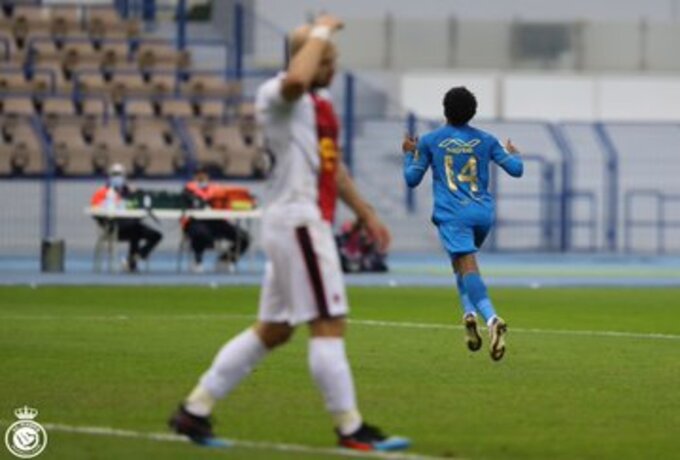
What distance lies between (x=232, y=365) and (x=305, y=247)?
734 millimetres

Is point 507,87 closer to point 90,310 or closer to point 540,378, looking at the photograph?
point 90,310

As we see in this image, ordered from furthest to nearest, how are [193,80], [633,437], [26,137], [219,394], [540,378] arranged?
1. [193,80]
2. [26,137]
3. [540,378]
4. [633,437]
5. [219,394]

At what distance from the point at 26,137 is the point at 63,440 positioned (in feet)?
107

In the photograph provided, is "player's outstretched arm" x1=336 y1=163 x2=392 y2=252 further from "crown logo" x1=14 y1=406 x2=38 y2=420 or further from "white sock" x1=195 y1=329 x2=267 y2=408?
"crown logo" x1=14 y1=406 x2=38 y2=420

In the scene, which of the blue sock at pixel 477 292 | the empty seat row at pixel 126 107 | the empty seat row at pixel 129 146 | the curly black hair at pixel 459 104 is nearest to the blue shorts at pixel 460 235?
the blue sock at pixel 477 292

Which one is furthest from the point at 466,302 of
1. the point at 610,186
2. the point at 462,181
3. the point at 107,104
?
the point at 610,186

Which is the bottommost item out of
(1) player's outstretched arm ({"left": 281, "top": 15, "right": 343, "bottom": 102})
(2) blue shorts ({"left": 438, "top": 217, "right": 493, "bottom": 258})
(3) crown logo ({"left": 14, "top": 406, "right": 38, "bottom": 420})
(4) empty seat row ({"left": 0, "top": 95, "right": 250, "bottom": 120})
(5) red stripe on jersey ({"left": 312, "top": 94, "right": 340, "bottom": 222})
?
(4) empty seat row ({"left": 0, "top": 95, "right": 250, "bottom": 120})

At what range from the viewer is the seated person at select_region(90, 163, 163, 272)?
40281 millimetres

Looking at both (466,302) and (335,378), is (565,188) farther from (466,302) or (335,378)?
(335,378)

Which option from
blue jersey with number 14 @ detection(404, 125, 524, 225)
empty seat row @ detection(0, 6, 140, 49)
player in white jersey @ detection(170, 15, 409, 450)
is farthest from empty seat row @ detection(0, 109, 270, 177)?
player in white jersey @ detection(170, 15, 409, 450)

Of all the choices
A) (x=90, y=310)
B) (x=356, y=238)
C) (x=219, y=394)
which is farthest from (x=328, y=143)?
(x=356, y=238)

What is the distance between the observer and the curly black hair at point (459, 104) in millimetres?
20203

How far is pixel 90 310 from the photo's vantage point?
91.4ft

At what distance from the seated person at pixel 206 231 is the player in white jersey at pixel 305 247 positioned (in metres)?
27.2
